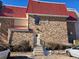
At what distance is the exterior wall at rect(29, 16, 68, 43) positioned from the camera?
101ft

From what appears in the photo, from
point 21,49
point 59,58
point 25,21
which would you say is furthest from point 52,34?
point 59,58

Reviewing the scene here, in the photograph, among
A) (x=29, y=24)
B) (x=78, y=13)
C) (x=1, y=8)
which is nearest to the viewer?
(x=29, y=24)

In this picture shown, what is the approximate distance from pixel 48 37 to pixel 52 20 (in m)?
3.15

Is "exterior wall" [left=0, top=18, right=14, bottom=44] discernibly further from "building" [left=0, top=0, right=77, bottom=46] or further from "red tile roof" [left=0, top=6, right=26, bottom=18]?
"red tile roof" [left=0, top=6, right=26, bottom=18]

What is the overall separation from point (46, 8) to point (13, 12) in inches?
241

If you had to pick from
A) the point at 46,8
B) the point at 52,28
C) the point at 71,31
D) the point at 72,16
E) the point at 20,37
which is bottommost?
the point at 20,37

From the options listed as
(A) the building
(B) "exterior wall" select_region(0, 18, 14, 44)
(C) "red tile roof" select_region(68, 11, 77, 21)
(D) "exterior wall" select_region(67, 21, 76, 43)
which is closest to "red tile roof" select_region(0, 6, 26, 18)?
(A) the building

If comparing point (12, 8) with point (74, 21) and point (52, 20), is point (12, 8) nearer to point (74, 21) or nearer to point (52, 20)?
point (52, 20)

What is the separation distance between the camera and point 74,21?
34.5m

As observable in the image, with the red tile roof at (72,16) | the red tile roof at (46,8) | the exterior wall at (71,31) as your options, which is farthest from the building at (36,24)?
the red tile roof at (72,16)

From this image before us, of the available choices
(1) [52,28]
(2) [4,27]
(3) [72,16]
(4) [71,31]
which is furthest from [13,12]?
(3) [72,16]

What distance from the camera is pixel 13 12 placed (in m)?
32.9

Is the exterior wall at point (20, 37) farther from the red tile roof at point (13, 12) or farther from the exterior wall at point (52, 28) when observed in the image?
the red tile roof at point (13, 12)

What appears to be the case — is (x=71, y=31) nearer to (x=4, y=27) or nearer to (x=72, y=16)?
(x=72, y=16)
